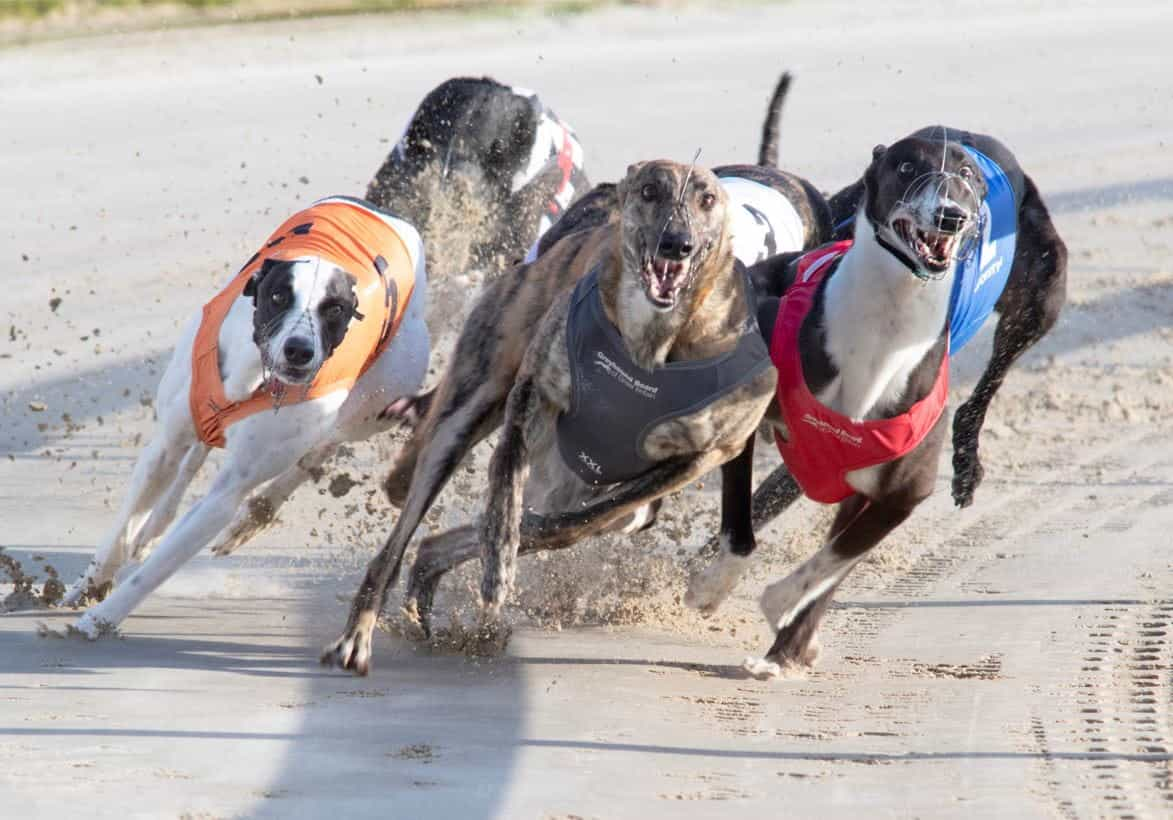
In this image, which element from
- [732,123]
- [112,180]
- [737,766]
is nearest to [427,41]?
[732,123]

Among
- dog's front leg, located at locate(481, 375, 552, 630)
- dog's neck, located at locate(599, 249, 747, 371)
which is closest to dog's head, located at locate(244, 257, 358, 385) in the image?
dog's front leg, located at locate(481, 375, 552, 630)

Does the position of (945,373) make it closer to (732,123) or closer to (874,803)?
(874,803)

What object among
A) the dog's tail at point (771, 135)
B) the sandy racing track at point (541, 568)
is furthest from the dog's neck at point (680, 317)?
the dog's tail at point (771, 135)

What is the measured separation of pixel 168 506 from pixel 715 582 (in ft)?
4.23

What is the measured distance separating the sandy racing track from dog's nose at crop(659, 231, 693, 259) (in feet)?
2.88

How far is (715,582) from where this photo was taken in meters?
4.12

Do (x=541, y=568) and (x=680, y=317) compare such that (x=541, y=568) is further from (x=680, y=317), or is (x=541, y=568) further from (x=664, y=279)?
(x=664, y=279)

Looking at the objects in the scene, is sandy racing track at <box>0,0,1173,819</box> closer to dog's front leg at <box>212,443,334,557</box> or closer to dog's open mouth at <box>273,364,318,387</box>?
dog's front leg at <box>212,443,334,557</box>

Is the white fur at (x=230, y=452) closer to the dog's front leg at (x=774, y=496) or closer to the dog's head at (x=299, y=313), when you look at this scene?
the dog's head at (x=299, y=313)

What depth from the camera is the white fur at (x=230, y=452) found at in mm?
4090

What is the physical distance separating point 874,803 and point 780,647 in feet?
3.21

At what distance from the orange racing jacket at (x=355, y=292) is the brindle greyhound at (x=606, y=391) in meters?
0.29

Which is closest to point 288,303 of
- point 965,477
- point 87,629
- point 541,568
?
point 87,629

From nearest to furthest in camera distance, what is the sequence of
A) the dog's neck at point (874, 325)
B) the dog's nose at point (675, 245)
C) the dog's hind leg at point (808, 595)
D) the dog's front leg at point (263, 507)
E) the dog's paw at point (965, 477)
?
the dog's nose at point (675, 245) < the dog's neck at point (874, 325) < the dog's hind leg at point (808, 595) < the dog's front leg at point (263, 507) < the dog's paw at point (965, 477)
